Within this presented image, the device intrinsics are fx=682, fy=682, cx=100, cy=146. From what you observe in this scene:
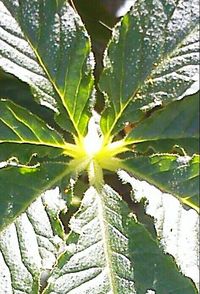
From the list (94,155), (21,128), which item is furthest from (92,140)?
(21,128)

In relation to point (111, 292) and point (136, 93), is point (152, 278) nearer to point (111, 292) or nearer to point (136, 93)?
point (111, 292)

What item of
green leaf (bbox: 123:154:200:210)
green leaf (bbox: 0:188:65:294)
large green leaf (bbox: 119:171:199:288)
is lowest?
Result: green leaf (bbox: 0:188:65:294)

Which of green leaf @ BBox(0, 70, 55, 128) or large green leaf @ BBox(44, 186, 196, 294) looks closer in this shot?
large green leaf @ BBox(44, 186, 196, 294)

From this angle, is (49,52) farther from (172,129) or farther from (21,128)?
(172,129)

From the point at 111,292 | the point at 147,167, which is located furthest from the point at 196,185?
the point at 111,292

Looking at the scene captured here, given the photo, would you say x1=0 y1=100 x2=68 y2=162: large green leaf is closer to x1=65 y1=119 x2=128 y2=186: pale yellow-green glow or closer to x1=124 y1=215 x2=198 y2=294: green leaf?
x1=65 y1=119 x2=128 y2=186: pale yellow-green glow

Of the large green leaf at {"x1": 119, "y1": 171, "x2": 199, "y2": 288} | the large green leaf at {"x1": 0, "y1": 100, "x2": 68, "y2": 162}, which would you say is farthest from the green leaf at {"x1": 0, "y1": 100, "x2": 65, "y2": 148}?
the large green leaf at {"x1": 119, "y1": 171, "x2": 199, "y2": 288}

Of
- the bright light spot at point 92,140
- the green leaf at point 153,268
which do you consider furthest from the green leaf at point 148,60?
the green leaf at point 153,268

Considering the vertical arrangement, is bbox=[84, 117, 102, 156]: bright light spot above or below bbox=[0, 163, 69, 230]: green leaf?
above
